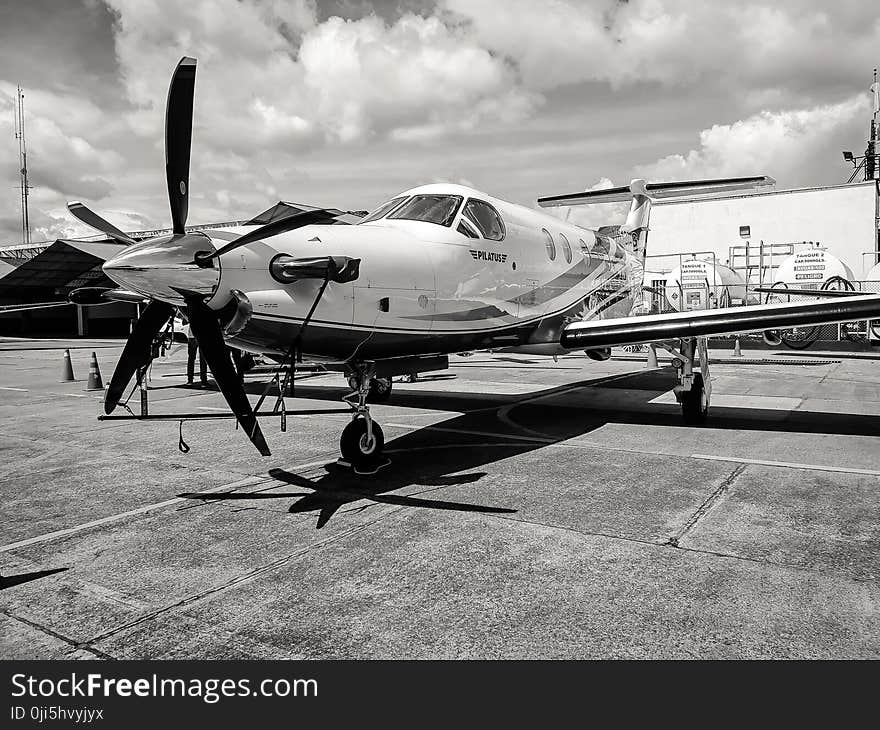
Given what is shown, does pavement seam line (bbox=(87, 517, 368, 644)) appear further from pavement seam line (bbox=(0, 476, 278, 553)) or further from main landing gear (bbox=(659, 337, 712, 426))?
main landing gear (bbox=(659, 337, 712, 426))

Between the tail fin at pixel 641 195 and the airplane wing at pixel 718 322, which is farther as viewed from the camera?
the tail fin at pixel 641 195

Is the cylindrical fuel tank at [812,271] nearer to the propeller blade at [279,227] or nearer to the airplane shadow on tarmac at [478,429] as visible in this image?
the airplane shadow on tarmac at [478,429]

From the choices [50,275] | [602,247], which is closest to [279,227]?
[602,247]

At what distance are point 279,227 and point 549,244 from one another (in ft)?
20.4

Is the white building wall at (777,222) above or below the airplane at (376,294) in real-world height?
above

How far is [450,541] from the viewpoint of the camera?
573 cm

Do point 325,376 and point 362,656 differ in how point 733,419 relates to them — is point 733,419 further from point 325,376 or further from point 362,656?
point 325,376

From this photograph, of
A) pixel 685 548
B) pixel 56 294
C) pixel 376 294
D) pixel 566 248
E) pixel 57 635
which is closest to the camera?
pixel 57 635

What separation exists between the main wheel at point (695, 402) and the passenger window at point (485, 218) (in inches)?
169

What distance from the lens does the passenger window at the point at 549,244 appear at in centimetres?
1120

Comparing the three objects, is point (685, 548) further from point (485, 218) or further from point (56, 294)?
point (56, 294)

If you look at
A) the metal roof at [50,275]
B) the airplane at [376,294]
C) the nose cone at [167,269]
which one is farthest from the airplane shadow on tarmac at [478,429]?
the metal roof at [50,275]

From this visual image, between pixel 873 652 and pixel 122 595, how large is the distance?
188 inches

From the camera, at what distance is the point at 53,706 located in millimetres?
3490
